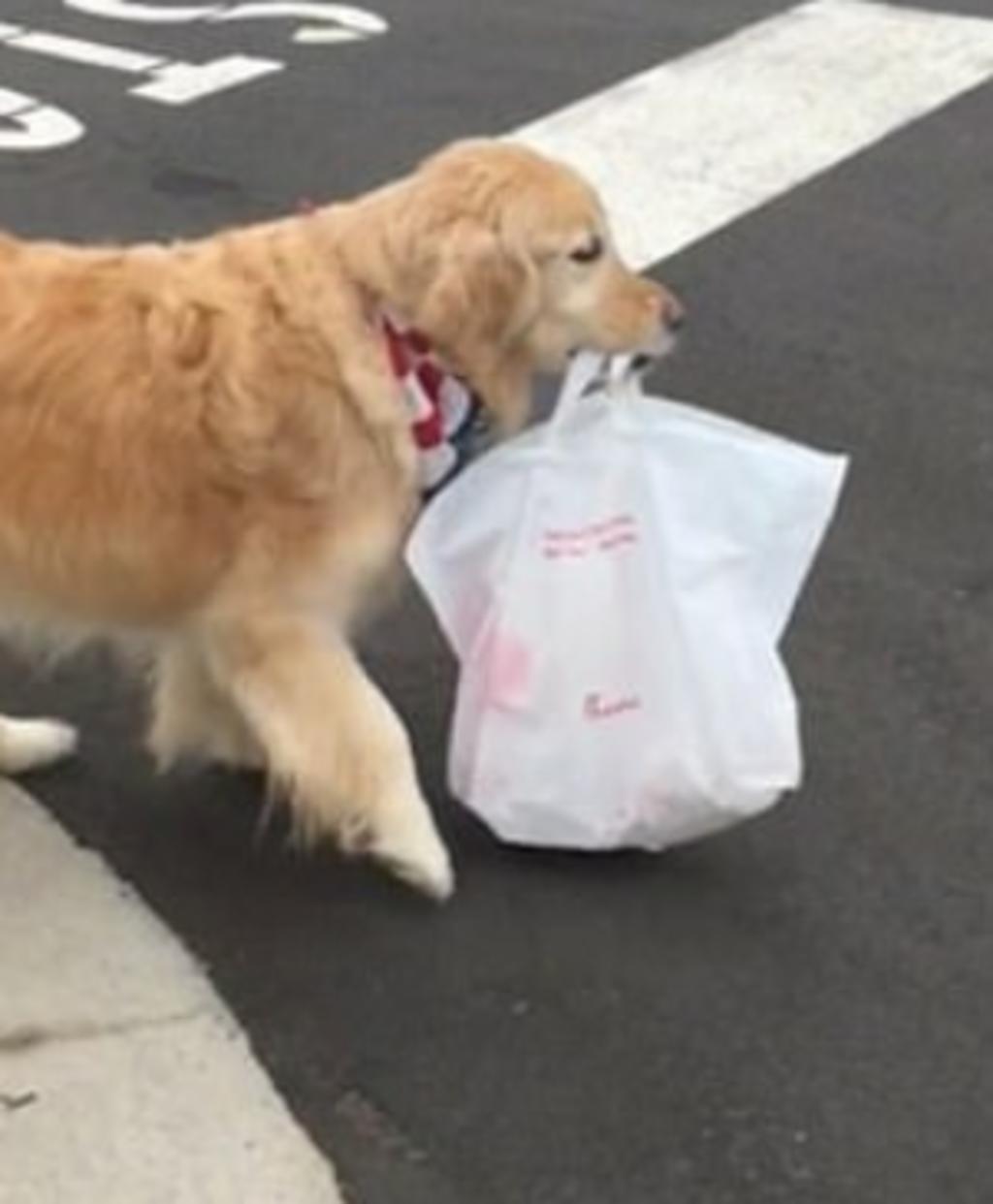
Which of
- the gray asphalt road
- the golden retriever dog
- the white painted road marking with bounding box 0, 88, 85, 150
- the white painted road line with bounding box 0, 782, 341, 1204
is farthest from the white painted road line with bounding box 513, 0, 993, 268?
the white painted road line with bounding box 0, 782, 341, 1204

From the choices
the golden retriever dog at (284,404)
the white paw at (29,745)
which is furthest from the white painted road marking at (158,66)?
the golden retriever dog at (284,404)

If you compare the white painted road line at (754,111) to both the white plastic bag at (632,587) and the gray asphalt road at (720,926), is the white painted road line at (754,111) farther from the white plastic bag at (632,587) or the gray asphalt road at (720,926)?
the white plastic bag at (632,587)

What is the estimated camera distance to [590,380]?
3.93m

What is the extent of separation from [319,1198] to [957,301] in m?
3.34

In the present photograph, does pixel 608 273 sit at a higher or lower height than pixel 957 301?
higher

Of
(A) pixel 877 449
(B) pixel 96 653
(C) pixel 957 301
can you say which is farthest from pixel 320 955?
(C) pixel 957 301

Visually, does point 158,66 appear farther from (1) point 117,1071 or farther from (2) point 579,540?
(1) point 117,1071

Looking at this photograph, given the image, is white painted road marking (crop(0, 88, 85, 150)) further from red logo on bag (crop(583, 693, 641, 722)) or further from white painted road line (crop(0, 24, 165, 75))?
red logo on bag (crop(583, 693, 641, 722))

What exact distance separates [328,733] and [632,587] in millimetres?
485

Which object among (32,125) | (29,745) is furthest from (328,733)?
(32,125)

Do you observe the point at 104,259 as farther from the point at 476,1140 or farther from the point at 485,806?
the point at 476,1140

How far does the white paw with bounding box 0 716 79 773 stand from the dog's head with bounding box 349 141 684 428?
939 millimetres

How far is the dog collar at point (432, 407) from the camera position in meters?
3.80

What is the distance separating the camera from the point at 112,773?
14.2ft
